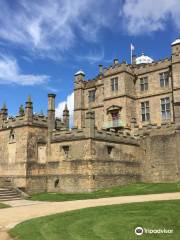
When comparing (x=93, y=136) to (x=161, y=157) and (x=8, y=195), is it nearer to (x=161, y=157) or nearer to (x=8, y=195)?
(x=161, y=157)

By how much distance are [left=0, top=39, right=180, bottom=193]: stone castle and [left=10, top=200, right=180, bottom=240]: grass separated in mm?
13804

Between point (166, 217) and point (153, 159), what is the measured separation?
21.4 metres

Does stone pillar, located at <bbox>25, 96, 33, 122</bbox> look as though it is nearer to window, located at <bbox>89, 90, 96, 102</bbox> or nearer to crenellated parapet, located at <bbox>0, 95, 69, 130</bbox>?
crenellated parapet, located at <bbox>0, 95, 69, 130</bbox>

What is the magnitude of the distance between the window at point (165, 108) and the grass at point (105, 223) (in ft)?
78.7

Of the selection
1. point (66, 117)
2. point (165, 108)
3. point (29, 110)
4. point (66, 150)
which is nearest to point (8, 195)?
point (66, 150)

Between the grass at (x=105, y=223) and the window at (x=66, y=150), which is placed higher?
the window at (x=66, y=150)

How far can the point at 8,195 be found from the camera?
2941cm

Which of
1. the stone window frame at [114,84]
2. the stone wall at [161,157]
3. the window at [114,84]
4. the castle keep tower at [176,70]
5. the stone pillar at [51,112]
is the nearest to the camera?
the stone wall at [161,157]

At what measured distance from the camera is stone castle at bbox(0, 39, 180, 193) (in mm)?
32938

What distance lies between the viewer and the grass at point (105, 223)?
42.0 feet

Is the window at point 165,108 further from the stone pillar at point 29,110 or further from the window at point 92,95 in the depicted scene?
the stone pillar at point 29,110

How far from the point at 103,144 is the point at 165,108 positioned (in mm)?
12749

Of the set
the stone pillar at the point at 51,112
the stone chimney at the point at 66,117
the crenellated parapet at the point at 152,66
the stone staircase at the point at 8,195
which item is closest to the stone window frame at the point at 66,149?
the stone pillar at the point at 51,112

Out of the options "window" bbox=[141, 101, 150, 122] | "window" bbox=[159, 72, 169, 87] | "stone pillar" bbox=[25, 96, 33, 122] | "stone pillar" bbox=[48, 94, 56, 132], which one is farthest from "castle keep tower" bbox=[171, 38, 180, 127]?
"stone pillar" bbox=[25, 96, 33, 122]
